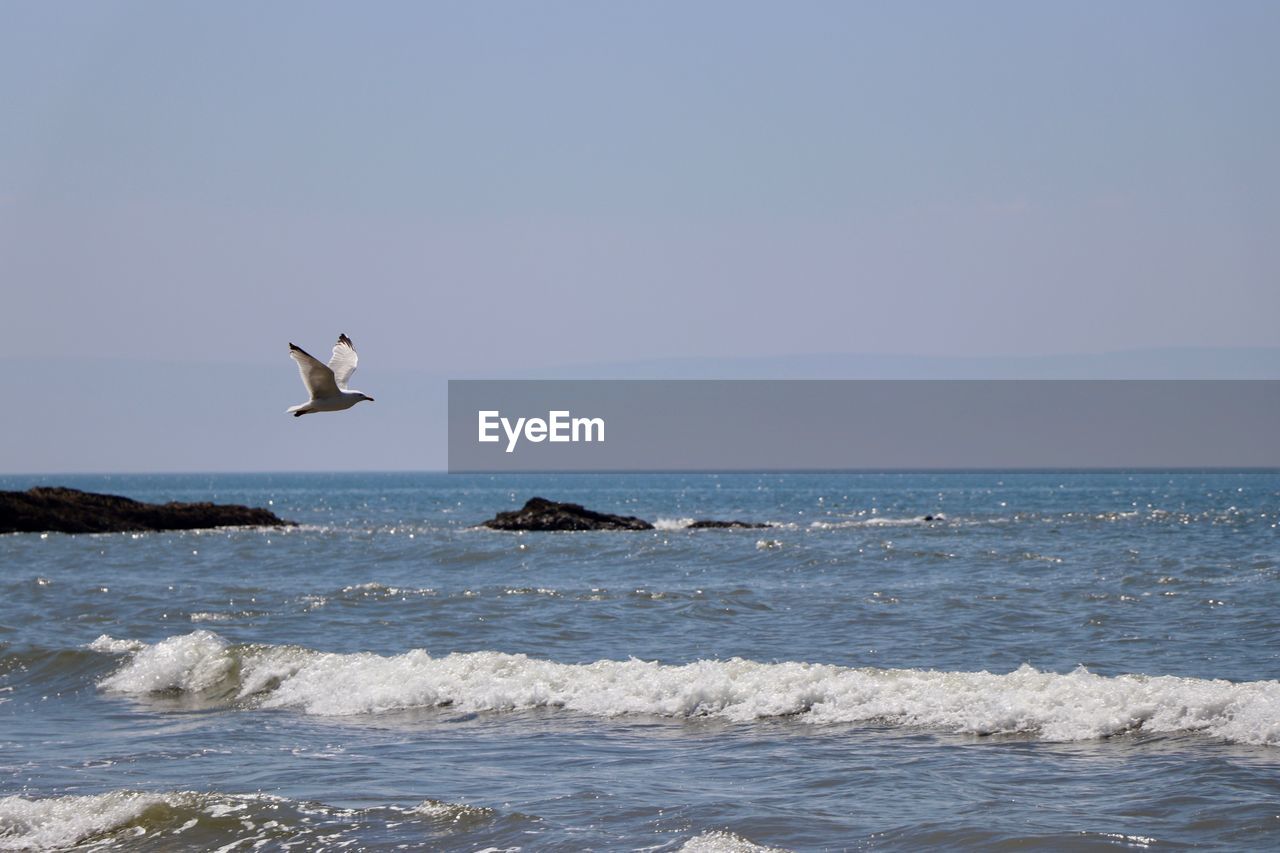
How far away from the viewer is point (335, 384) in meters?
14.9

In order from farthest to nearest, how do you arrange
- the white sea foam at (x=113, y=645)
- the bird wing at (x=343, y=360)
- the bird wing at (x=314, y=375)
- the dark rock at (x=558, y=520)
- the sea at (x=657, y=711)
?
the dark rock at (x=558, y=520) < the white sea foam at (x=113, y=645) < the bird wing at (x=343, y=360) < the bird wing at (x=314, y=375) < the sea at (x=657, y=711)

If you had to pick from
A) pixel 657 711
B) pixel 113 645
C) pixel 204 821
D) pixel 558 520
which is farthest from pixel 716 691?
pixel 558 520

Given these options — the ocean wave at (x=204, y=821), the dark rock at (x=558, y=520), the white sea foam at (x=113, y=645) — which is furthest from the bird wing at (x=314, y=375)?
the dark rock at (x=558, y=520)

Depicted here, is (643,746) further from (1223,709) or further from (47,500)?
(47,500)

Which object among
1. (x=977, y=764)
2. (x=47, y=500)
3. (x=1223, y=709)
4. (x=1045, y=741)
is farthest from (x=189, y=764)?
(x=47, y=500)

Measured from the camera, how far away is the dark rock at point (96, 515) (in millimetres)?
46906

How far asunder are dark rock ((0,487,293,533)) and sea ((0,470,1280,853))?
20.5m

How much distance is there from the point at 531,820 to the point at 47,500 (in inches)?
1747

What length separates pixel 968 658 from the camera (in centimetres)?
1667

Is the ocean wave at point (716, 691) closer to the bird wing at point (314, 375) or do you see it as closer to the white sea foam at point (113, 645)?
the white sea foam at point (113, 645)

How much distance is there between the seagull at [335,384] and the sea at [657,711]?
3.24 meters

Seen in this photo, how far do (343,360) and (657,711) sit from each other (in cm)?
517

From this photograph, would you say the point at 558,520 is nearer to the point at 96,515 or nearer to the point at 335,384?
the point at 96,515

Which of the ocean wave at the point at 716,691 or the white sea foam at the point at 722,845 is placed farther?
the ocean wave at the point at 716,691
